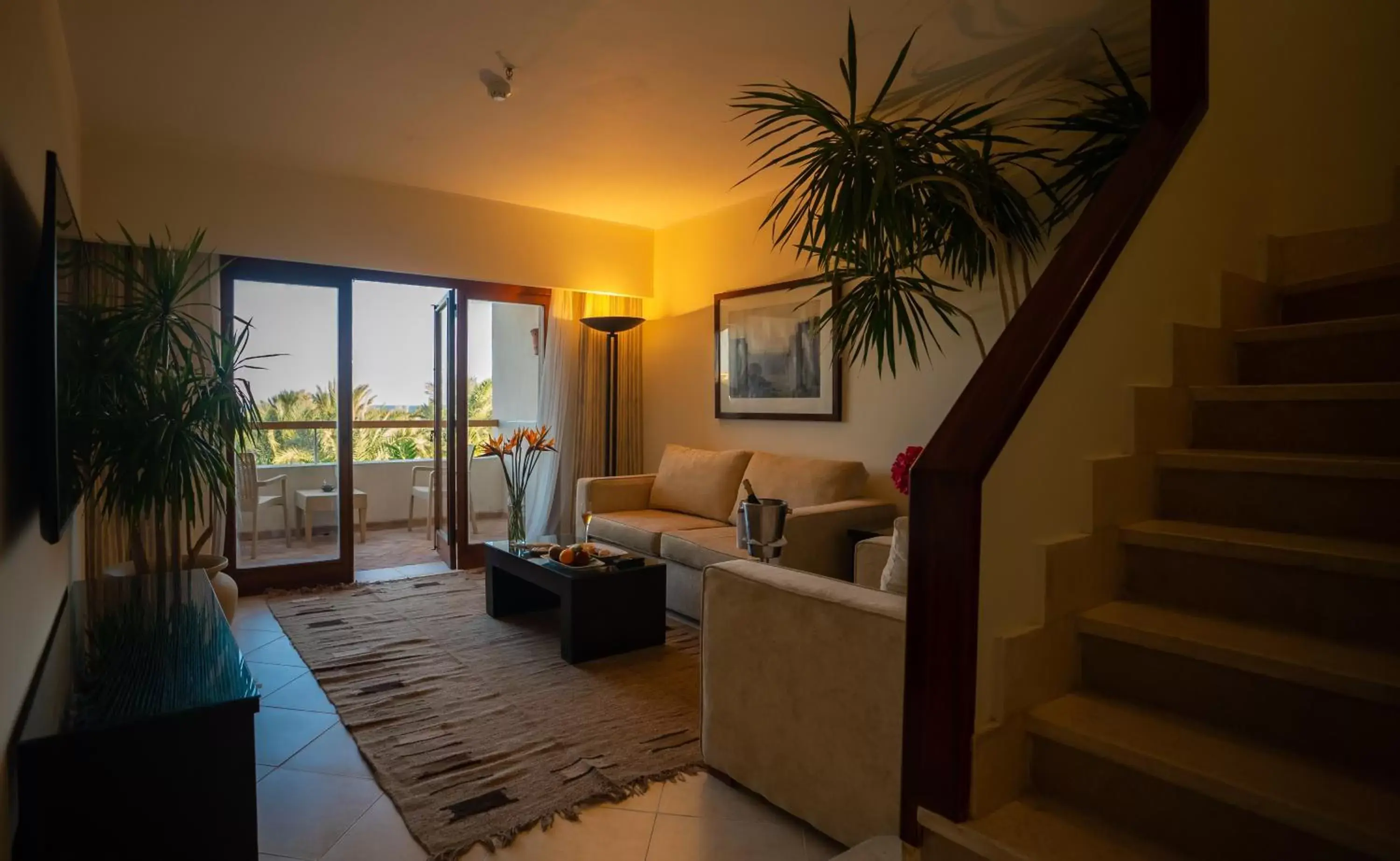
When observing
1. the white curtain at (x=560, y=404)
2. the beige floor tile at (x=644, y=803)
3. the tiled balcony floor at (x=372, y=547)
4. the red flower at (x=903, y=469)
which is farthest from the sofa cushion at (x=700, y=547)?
the tiled balcony floor at (x=372, y=547)

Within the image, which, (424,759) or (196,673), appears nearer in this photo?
(196,673)

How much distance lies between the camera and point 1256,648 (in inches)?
53.4

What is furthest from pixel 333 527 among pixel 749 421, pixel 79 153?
pixel 749 421

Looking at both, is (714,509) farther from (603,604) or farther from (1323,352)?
(1323,352)

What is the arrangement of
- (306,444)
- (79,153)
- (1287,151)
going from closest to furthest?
1. (1287,151)
2. (79,153)
3. (306,444)

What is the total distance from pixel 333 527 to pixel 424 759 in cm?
302

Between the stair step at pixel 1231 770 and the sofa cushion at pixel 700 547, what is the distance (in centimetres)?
231

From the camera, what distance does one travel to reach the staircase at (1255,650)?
1209 mm

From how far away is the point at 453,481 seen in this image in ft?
18.0

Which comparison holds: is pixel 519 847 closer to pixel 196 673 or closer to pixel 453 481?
pixel 196 673

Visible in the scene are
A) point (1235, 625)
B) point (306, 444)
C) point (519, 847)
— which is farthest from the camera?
point (306, 444)

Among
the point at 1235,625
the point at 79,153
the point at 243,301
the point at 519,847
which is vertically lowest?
the point at 519,847

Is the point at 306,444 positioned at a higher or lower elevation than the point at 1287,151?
lower

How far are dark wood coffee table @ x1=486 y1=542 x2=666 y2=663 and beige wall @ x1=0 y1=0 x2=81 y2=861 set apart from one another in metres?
1.80
